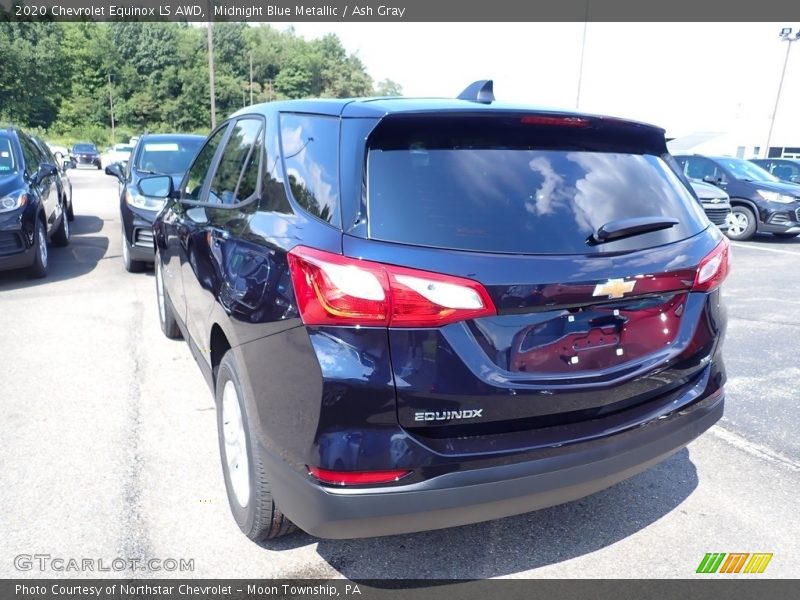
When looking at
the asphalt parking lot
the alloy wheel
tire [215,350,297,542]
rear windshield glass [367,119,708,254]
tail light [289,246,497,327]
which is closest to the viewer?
tail light [289,246,497,327]

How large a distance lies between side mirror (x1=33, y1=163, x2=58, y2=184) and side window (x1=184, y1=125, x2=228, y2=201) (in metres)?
4.39

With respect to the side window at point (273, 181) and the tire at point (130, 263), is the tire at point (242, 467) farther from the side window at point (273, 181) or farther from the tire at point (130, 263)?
the tire at point (130, 263)

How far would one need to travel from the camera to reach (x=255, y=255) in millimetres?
2361

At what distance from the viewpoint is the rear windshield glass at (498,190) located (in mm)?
1978

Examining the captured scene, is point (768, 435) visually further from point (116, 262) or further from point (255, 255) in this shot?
point (116, 262)

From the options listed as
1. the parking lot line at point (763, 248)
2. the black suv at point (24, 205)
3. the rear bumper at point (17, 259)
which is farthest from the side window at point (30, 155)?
the parking lot line at point (763, 248)

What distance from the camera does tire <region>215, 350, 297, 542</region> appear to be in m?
2.35

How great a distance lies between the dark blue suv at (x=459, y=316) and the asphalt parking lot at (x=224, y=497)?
1.52 ft

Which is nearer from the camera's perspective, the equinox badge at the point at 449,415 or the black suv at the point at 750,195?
the equinox badge at the point at 449,415

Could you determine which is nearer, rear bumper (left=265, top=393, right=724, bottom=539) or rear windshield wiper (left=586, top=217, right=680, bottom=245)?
rear bumper (left=265, top=393, right=724, bottom=539)

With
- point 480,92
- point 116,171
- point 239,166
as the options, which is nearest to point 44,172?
point 116,171

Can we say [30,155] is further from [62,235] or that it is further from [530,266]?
[530,266]

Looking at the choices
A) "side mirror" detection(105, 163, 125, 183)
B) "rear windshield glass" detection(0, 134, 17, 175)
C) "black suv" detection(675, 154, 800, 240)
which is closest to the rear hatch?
"rear windshield glass" detection(0, 134, 17, 175)

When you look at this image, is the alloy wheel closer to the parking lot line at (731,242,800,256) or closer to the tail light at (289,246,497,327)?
the parking lot line at (731,242,800,256)
